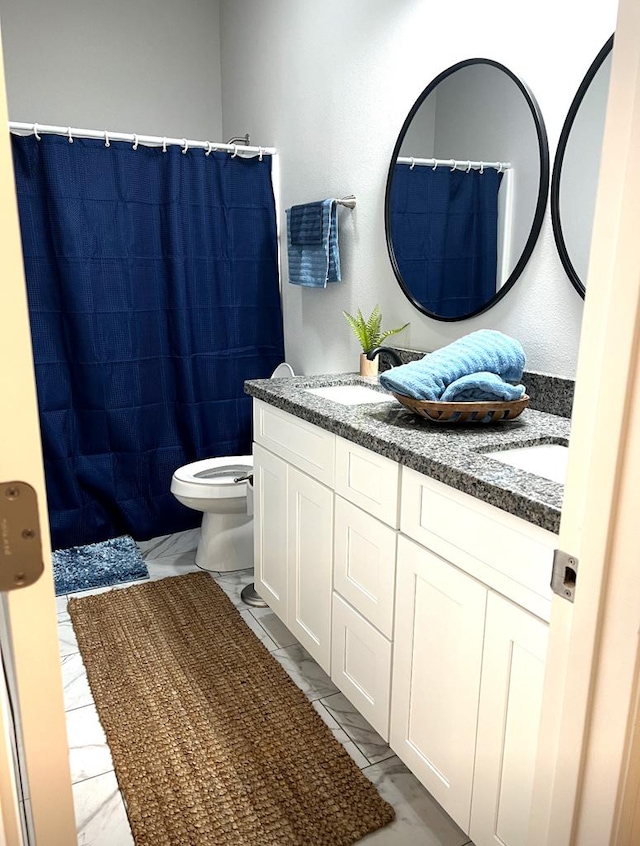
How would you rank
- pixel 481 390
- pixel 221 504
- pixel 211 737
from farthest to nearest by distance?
pixel 221 504
pixel 211 737
pixel 481 390

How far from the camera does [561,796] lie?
85 cm

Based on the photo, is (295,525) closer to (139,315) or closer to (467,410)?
(467,410)

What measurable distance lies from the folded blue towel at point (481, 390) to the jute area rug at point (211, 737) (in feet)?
3.28

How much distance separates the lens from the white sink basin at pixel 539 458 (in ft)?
4.95

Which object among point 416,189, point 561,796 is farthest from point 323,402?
point 561,796

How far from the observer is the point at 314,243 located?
2.68 metres

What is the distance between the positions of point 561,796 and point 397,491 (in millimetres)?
773

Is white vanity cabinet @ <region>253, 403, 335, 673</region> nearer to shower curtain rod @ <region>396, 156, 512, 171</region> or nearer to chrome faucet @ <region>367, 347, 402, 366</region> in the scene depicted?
chrome faucet @ <region>367, 347, 402, 366</region>

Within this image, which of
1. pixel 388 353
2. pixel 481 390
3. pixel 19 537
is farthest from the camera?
pixel 388 353

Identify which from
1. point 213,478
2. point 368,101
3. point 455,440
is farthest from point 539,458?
point 213,478

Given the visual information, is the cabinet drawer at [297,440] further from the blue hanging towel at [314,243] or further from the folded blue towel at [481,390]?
the blue hanging towel at [314,243]

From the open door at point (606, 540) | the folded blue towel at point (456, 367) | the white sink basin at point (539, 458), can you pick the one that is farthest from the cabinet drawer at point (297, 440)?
the open door at point (606, 540)

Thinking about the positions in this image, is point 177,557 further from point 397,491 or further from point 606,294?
point 606,294

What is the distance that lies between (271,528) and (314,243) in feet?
3.83
